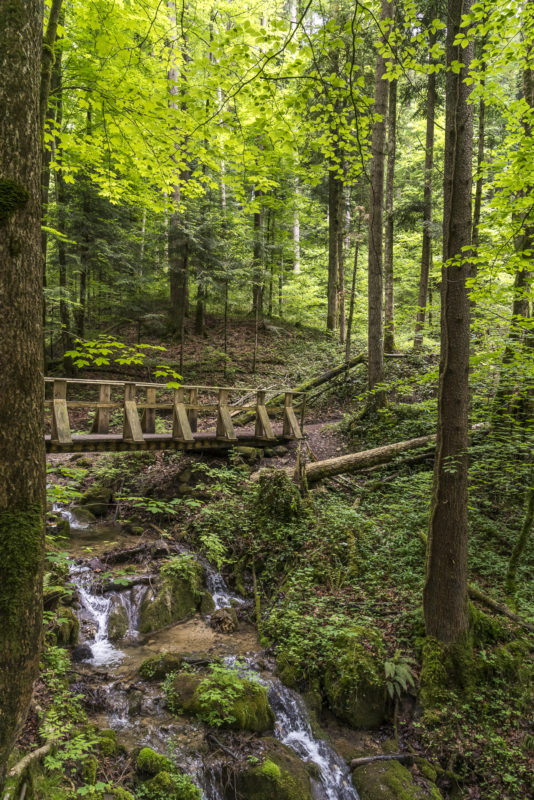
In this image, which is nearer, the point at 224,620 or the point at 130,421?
the point at 224,620

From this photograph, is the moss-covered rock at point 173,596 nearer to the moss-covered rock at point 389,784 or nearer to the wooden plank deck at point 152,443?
the wooden plank deck at point 152,443

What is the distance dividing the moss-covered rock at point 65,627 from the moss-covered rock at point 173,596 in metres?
0.96

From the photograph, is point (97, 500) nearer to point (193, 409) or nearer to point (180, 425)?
point (180, 425)

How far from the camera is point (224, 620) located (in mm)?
6668

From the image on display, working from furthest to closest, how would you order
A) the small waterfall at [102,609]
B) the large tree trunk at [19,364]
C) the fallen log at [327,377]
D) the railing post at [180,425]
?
the fallen log at [327,377], the railing post at [180,425], the small waterfall at [102,609], the large tree trunk at [19,364]

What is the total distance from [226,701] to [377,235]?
33.5 feet

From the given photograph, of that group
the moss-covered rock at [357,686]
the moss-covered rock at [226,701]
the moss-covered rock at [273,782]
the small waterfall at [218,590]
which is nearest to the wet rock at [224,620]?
the small waterfall at [218,590]

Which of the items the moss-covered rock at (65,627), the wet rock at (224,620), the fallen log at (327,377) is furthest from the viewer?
the fallen log at (327,377)

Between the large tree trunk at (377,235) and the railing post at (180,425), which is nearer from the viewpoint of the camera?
the railing post at (180,425)

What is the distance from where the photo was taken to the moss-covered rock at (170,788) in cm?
380

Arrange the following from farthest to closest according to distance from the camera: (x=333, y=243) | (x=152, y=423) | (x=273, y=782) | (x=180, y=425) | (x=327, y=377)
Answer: (x=333, y=243) → (x=327, y=377) → (x=152, y=423) → (x=180, y=425) → (x=273, y=782)

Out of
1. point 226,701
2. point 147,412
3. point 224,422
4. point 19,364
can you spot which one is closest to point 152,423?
point 147,412

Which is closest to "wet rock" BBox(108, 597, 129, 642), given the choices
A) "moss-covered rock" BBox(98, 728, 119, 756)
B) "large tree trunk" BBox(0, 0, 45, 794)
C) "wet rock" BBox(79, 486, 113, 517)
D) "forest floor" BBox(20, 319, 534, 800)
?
"forest floor" BBox(20, 319, 534, 800)

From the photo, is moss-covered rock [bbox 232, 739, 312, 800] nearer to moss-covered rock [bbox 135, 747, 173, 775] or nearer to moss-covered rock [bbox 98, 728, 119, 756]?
moss-covered rock [bbox 135, 747, 173, 775]
